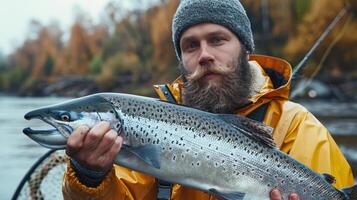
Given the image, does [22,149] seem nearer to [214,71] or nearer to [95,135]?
[214,71]

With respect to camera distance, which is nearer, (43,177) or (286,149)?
(286,149)

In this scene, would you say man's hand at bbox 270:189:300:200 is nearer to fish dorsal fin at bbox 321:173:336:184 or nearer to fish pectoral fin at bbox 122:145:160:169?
fish dorsal fin at bbox 321:173:336:184

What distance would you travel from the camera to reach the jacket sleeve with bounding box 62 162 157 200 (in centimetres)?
232

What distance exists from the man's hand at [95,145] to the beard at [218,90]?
0.64m

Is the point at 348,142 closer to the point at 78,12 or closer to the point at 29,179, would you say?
the point at 29,179

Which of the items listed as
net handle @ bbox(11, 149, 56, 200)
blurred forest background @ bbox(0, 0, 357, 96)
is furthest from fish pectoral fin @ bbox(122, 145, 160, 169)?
blurred forest background @ bbox(0, 0, 357, 96)

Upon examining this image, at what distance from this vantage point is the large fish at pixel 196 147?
2.28 metres

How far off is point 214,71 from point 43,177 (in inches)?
89.8

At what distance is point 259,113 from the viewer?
8.96 ft

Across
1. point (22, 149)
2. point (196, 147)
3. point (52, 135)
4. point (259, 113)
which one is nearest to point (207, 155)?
point (196, 147)

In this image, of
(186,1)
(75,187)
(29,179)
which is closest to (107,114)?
(75,187)

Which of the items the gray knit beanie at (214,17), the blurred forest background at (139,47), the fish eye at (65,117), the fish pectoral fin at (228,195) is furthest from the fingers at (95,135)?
the blurred forest background at (139,47)

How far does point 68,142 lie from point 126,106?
34cm

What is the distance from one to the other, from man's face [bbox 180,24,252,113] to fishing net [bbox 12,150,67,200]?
1.91 m
